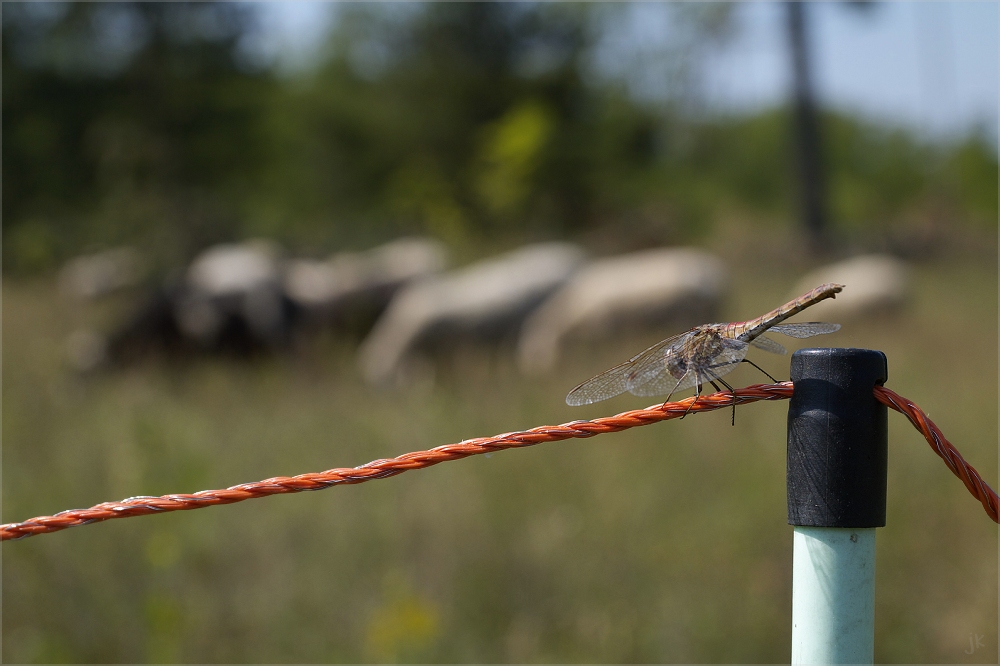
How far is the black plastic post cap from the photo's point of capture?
968 mm

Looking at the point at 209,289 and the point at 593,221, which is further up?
the point at 593,221

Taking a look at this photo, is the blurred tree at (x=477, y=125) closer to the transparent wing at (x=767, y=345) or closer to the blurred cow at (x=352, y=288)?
the blurred cow at (x=352, y=288)

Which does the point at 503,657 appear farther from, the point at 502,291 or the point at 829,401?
the point at 502,291

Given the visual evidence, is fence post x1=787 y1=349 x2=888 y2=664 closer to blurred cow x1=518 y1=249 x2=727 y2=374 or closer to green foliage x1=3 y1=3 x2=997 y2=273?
blurred cow x1=518 y1=249 x2=727 y2=374

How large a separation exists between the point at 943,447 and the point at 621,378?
590mm

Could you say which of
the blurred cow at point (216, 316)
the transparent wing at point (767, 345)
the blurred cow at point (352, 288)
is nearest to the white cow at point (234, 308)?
the blurred cow at point (216, 316)

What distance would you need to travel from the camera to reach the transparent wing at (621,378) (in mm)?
1444

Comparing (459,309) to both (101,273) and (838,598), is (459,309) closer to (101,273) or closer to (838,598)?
(101,273)

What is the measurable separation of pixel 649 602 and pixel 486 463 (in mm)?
1157

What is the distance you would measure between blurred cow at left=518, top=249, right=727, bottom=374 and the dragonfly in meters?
5.25

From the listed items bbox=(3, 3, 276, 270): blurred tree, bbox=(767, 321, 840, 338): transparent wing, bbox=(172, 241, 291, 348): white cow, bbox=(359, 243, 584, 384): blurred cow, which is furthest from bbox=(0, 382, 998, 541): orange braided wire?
bbox=(3, 3, 276, 270): blurred tree

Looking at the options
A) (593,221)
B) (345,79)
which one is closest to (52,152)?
(345,79)

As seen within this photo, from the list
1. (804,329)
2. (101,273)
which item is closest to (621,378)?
(804,329)

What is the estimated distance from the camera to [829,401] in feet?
3.21
